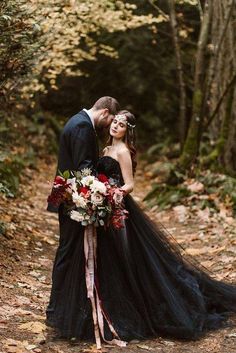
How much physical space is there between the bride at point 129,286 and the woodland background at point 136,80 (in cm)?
248

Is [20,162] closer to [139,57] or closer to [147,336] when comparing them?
[139,57]

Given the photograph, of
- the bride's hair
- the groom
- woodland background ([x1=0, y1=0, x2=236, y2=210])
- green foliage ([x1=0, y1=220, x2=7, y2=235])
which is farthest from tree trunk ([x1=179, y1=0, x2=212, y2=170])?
the groom

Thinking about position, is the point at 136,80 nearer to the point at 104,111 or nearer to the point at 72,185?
the point at 104,111

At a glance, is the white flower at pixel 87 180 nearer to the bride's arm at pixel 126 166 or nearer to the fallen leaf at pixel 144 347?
the bride's arm at pixel 126 166

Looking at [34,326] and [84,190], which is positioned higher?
[84,190]

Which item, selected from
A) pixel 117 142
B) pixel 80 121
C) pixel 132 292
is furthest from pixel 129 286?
pixel 80 121

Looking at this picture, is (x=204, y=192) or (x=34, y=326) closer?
(x=34, y=326)

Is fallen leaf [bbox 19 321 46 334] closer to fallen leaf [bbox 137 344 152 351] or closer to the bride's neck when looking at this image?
fallen leaf [bbox 137 344 152 351]

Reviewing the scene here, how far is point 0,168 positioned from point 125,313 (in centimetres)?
587

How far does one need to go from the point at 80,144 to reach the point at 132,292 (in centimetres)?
147

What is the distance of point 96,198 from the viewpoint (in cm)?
503

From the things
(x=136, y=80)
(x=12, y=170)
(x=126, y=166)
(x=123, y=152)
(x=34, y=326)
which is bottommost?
(x=34, y=326)

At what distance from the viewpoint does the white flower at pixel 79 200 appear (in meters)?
5.02

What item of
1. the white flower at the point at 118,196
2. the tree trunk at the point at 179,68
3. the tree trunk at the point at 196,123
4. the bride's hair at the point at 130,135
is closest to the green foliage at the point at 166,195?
the tree trunk at the point at 196,123
